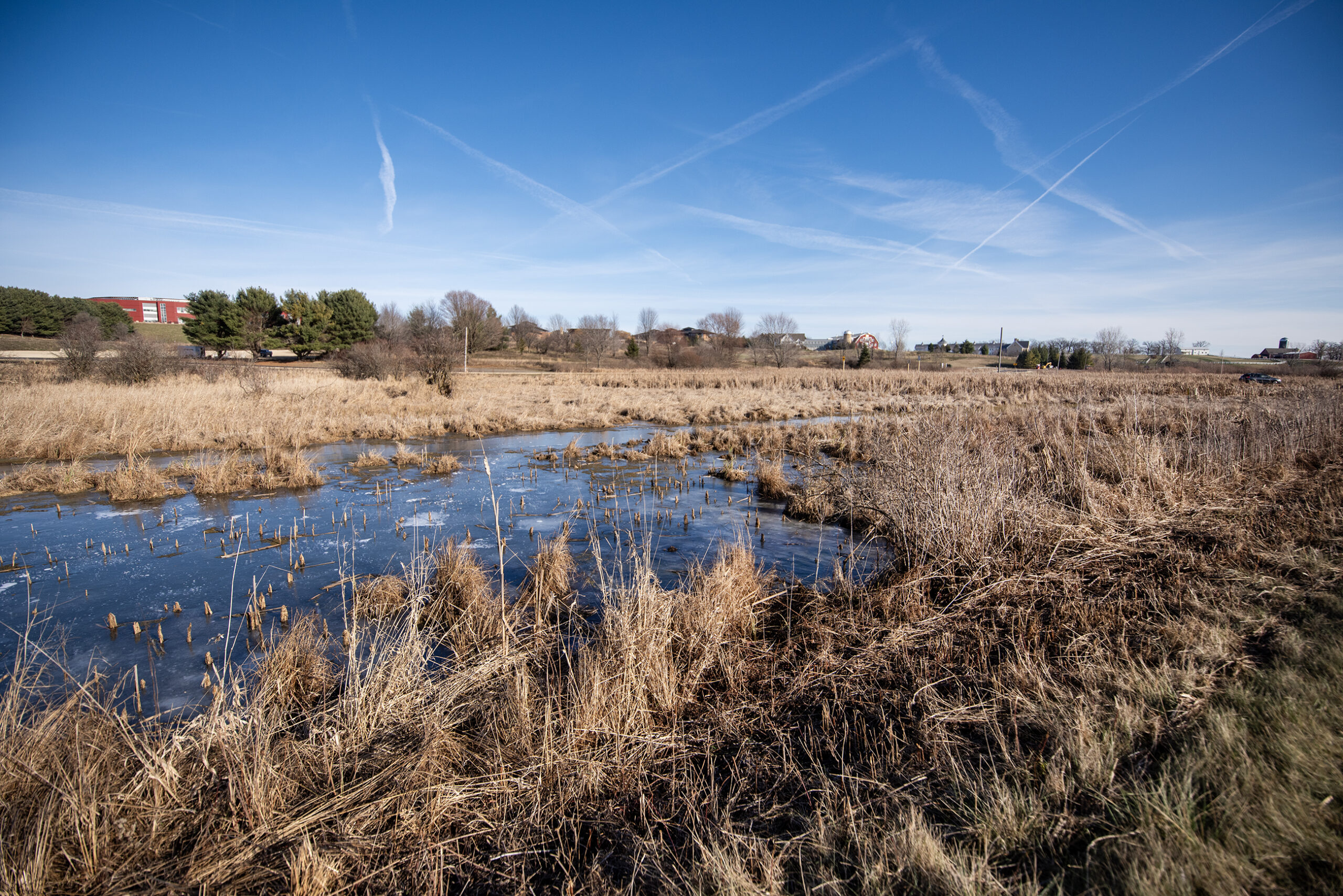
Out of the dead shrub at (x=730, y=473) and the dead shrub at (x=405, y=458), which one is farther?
the dead shrub at (x=405, y=458)

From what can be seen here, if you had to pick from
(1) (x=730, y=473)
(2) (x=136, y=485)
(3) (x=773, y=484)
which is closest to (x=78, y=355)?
(2) (x=136, y=485)

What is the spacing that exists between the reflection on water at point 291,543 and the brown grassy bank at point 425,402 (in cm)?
489

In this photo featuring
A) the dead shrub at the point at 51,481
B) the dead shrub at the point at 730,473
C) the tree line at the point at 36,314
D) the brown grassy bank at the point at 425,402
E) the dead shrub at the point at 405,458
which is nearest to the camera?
the dead shrub at the point at 51,481

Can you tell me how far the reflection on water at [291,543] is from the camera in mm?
5168

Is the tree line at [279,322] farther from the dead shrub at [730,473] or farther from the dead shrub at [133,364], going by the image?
the dead shrub at [730,473]

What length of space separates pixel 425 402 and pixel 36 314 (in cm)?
5909

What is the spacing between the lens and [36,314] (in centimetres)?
5272

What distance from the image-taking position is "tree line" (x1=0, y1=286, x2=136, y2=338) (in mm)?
51438

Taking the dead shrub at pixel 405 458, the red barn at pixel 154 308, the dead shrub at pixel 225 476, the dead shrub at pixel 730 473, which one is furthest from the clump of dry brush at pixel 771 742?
the red barn at pixel 154 308

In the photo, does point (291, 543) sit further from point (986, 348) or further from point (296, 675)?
point (986, 348)

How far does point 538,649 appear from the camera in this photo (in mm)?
4512

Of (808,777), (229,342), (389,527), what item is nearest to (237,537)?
(389,527)

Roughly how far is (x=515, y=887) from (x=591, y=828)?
0.44m

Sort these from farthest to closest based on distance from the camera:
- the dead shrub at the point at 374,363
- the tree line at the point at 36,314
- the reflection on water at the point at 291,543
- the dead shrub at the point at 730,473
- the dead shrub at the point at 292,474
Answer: the tree line at the point at 36,314
the dead shrub at the point at 374,363
the dead shrub at the point at 730,473
the dead shrub at the point at 292,474
the reflection on water at the point at 291,543
